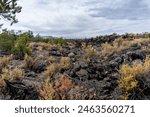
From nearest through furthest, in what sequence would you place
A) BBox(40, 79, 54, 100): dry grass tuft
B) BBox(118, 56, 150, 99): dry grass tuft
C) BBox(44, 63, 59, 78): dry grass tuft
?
1. BBox(40, 79, 54, 100): dry grass tuft
2. BBox(118, 56, 150, 99): dry grass tuft
3. BBox(44, 63, 59, 78): dry grass tuft

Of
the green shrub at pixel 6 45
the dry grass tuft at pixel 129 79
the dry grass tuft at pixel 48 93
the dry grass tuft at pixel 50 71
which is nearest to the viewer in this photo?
the dry grass tuft at pixel 48 93

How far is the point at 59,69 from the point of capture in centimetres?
1486

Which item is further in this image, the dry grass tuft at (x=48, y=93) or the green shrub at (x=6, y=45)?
the green shrub at (x=6, y=45)

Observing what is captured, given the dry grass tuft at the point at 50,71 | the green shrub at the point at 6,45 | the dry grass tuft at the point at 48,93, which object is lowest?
the dry grass tuft at the point at 48,93

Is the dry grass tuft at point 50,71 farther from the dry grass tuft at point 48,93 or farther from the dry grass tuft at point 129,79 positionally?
the dry grass tuft at point 129,79

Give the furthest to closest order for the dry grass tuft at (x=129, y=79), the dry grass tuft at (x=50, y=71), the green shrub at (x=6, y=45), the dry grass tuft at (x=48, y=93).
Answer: the green shrub at (x=6, y=45) < the dry grass tuft at (x=50, y=71) < the dry grass tuft at (x=129, y=79) < the dry grass tuft at (x=48, y=93)

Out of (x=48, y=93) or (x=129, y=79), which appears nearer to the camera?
(x=48, y=93)

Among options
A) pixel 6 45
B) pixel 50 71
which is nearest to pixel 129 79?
pixel 50 71

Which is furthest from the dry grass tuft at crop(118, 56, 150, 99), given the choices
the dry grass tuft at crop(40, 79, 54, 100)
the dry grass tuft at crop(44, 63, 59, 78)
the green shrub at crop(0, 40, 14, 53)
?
the green shrub at crop(0, 40, 14, 53)

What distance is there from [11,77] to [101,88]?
3.40 metres

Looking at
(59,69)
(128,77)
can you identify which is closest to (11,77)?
(59,69)

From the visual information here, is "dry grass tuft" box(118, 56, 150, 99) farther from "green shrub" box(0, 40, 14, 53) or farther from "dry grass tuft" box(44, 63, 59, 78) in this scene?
"green shrub" box(0, 40, 14, 53)

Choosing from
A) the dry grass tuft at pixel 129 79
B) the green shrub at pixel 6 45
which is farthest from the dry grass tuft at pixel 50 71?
the green shrub at pixel 6 45

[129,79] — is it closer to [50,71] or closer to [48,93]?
[48,93]
